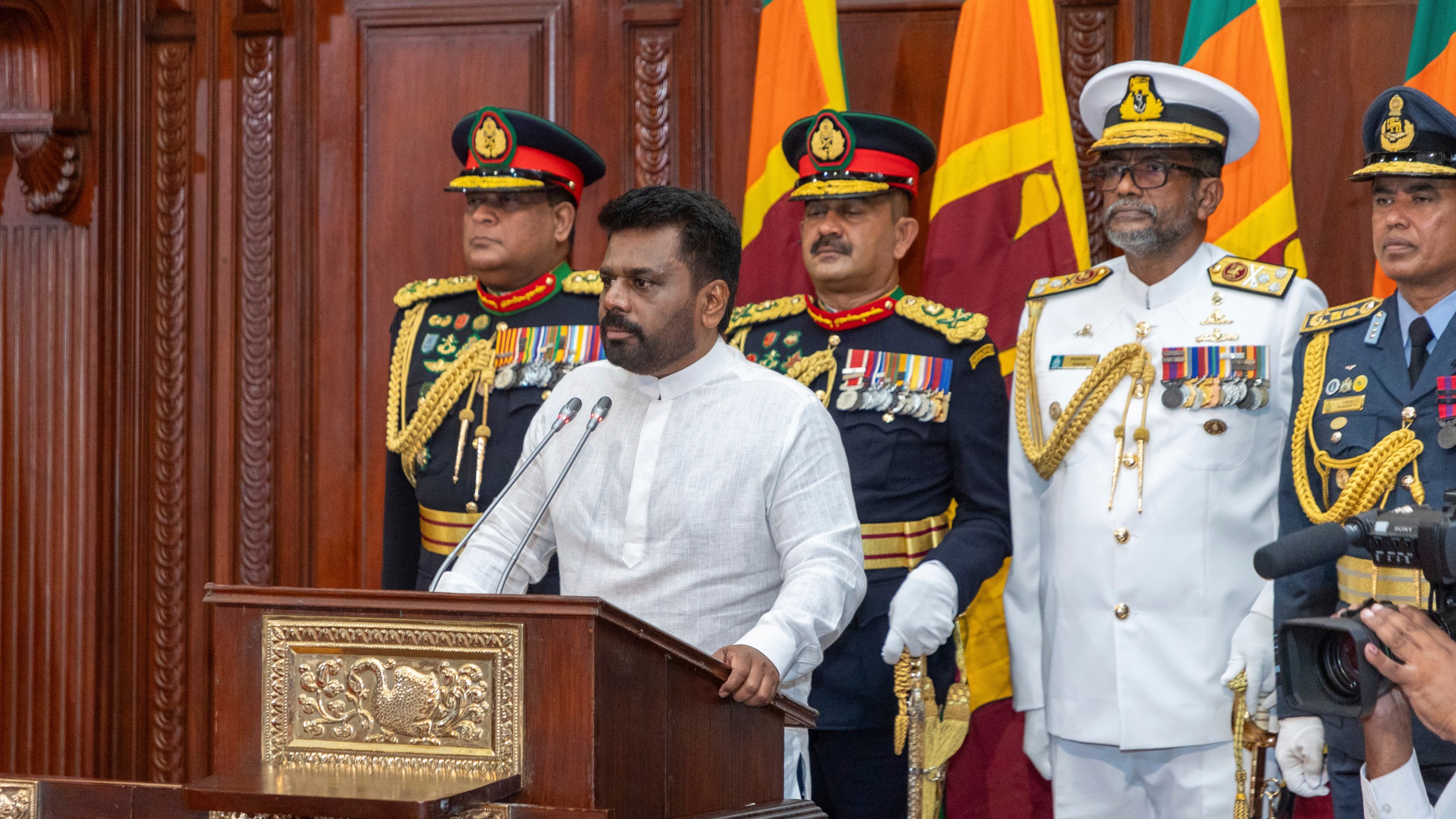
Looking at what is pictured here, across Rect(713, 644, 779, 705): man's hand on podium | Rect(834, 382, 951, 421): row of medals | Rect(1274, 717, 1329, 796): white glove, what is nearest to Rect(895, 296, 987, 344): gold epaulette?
Rect(834, 382, 951, 421): row of medals

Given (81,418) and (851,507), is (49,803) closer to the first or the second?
(851,507)

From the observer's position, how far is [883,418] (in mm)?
3057

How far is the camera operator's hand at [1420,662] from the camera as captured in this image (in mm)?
1541

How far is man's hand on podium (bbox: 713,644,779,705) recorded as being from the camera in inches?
76.6

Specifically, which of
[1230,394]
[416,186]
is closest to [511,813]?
[1230,394]

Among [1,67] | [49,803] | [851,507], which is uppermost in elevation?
[1,67]

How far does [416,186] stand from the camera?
4.10 m

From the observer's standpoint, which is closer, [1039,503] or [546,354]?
[1039,503]

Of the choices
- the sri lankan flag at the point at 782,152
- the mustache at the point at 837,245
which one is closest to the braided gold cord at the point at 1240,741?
the mustache at the point at 837,245

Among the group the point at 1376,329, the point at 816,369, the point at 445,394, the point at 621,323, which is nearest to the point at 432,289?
the point at 445,394

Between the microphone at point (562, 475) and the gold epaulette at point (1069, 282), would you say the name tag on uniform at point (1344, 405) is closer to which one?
the gold epaulette at point (1069, 282)

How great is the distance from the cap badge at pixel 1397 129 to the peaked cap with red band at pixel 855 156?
1006 millimetres

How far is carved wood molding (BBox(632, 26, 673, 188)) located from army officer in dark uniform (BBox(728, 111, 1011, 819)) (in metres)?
0.68

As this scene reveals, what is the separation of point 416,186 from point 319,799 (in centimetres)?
276
